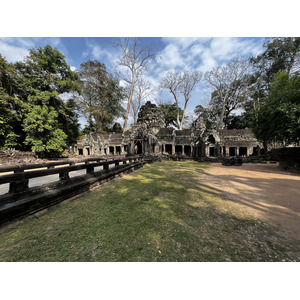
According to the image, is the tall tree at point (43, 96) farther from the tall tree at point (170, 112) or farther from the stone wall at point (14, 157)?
the tall tree at point (170, 112)

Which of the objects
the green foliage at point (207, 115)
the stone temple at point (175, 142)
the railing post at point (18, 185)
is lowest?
the railing post at point (18, 185)

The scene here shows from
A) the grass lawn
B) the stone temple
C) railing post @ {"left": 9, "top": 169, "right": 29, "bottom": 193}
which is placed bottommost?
the grass lawn

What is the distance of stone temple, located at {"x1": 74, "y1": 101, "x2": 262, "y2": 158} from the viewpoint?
20.0 meters

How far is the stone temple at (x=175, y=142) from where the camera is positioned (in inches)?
786

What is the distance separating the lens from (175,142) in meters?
24.5

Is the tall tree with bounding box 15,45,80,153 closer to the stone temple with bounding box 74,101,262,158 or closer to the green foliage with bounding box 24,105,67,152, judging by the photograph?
the green foliage with bounding box 24,105,67,152

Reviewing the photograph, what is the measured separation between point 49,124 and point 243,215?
20140mm

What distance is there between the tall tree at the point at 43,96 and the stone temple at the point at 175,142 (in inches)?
382

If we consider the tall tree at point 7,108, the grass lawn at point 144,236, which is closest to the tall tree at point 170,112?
the tall tree at point 7,108

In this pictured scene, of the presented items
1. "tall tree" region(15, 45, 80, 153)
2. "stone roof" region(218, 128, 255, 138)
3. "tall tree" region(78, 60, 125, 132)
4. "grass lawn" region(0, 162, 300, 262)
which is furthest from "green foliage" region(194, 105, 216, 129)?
"grass lawn" region(0, 162, 300, 262)

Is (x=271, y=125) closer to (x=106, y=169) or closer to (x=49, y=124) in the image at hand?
(x=106, y=169)

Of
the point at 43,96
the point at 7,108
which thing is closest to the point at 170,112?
the point at 43,96

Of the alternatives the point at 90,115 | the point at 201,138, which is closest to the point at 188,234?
the point at 201,138

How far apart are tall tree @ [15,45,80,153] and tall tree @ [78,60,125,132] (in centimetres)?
1067
